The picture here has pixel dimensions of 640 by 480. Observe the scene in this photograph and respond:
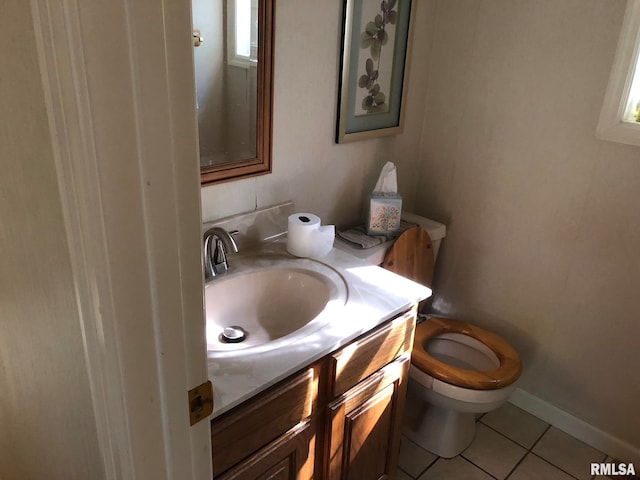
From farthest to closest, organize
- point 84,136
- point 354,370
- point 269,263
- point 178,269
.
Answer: point 269,263, point 354,370, point 178,269, point 84,136

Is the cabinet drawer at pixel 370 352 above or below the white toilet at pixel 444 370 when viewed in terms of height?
above

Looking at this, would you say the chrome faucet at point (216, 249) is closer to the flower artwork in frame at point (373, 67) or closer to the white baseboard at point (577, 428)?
the flower artwork in frame at point (373, 67)

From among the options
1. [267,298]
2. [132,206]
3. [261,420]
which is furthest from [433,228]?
[132,206]

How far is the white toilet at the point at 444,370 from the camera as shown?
5.70 feet

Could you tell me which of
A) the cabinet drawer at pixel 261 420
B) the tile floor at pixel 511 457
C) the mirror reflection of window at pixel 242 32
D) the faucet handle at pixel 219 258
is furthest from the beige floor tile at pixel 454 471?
the mirror reflection of window at pixel 242 32

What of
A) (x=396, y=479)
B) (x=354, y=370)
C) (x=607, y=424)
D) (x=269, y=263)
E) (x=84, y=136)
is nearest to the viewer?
(x=84, y=136)

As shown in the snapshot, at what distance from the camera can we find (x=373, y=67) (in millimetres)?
1810

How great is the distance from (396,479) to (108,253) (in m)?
1.60

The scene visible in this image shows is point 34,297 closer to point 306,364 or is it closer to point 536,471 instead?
point 306,364

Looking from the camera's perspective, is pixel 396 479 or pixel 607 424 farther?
pixel 607 424

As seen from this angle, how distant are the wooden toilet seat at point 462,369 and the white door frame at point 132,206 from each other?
1.19 meters

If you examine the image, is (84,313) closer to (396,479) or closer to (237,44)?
(237,44)

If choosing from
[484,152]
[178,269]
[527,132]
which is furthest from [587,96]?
[178,269]

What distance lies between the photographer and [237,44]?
1.41m
